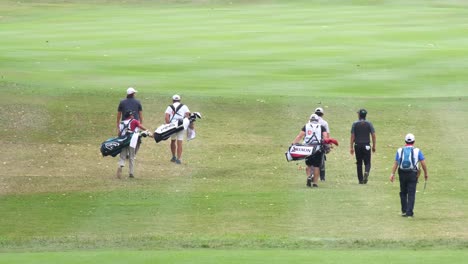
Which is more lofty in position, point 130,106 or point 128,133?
point 130,106

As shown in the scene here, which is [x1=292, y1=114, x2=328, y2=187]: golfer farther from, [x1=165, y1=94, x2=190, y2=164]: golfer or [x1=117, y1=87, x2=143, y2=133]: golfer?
[x1=117, y1=87, x2=143, y2=133]: golfer

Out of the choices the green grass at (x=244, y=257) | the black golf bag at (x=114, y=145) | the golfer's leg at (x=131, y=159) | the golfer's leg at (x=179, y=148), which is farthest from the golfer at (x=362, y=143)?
A: the green grass at (x=244, y=257)

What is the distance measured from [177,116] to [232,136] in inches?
137

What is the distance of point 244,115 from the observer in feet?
109

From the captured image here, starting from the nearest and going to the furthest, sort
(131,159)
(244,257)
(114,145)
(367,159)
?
(244,257) → (114,145) → (367,159) → (131,159)

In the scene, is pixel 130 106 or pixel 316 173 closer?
pixel 316 173

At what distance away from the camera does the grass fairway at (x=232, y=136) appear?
19297 millimetres

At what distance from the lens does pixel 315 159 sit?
978 inches

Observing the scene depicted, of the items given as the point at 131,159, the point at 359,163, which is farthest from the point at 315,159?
the point at 131,159

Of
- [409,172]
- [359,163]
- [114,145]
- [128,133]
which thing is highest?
[128,133]

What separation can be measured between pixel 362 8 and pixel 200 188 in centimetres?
4190

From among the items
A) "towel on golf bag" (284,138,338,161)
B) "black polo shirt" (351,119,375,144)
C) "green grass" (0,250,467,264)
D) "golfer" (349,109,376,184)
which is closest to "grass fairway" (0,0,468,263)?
"green grass" (0,250,467,264)

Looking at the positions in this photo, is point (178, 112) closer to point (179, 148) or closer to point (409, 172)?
point (179, 148)

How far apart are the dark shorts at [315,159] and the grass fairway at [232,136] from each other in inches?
21.0
